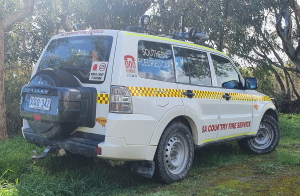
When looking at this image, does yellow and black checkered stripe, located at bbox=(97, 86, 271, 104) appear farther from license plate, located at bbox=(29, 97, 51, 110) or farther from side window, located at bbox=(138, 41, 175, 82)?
license plate, located at bbox=(29, 97, 51, 110)

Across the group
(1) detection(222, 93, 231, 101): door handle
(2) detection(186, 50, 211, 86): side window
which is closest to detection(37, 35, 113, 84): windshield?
(2) detection(186, 50, 211, 86): side window

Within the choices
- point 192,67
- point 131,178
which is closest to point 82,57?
point 192,67

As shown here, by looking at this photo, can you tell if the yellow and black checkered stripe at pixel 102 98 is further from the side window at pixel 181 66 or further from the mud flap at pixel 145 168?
the side window at pixel 181 66

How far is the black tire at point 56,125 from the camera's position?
3.72 meters

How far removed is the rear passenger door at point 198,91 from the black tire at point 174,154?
0.23 m

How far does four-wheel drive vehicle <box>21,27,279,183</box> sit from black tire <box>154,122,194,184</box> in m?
0.01

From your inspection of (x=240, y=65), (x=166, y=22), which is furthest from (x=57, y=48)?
(x=240, y=65)

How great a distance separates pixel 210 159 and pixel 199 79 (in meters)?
1.59

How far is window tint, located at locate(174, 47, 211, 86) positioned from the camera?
4.52 m

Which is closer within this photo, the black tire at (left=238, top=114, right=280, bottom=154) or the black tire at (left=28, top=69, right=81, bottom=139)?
the black tire at (left=28, top=69, right=81, bottom=139)

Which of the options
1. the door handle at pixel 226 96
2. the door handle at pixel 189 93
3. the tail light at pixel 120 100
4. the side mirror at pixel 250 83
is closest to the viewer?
the tail light at pixel 120 100

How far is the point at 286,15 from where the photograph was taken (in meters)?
12.8

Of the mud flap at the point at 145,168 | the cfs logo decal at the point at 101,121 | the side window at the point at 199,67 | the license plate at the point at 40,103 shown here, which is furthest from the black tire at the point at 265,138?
the license plate at the point at 40,103

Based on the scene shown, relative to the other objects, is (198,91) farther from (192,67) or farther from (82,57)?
(82,57)
